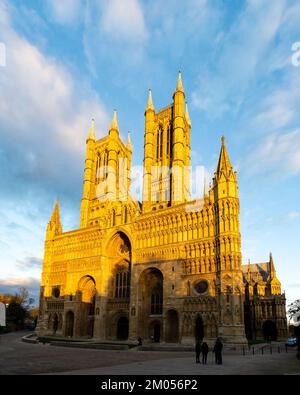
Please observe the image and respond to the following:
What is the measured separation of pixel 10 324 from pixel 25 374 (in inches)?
2926

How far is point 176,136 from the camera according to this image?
58.6 m

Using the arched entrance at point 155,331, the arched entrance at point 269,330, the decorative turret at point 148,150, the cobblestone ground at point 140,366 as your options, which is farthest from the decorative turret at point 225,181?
the arched entrance at point 269,330

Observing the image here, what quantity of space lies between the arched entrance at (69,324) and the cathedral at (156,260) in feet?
0.53

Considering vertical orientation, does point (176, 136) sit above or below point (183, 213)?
above

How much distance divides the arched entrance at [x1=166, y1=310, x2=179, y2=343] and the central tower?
18684mm

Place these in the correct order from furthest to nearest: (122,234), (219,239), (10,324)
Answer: (10,324)
(122,234)
(219,239)

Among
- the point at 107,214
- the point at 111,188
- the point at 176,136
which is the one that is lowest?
the point at 107,214

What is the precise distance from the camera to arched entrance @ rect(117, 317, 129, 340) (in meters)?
48.4

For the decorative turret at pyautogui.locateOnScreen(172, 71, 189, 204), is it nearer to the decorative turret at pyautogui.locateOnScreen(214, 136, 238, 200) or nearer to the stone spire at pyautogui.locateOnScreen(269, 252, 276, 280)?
the decorative turret at pyautogui.locateOnScreen(214, 136, 238, 200)

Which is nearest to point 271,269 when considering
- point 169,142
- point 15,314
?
point 169,142

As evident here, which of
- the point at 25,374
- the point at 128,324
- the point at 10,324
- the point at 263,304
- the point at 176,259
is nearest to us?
the point at 25,374

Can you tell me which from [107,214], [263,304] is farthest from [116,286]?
[263,304]

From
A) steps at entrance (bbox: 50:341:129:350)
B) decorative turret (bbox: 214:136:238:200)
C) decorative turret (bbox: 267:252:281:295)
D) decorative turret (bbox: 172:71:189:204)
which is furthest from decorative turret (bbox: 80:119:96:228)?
decorative turret (bbox: 267:252:281:295)

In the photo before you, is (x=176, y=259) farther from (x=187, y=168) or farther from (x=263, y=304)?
(x=263, y=304)
